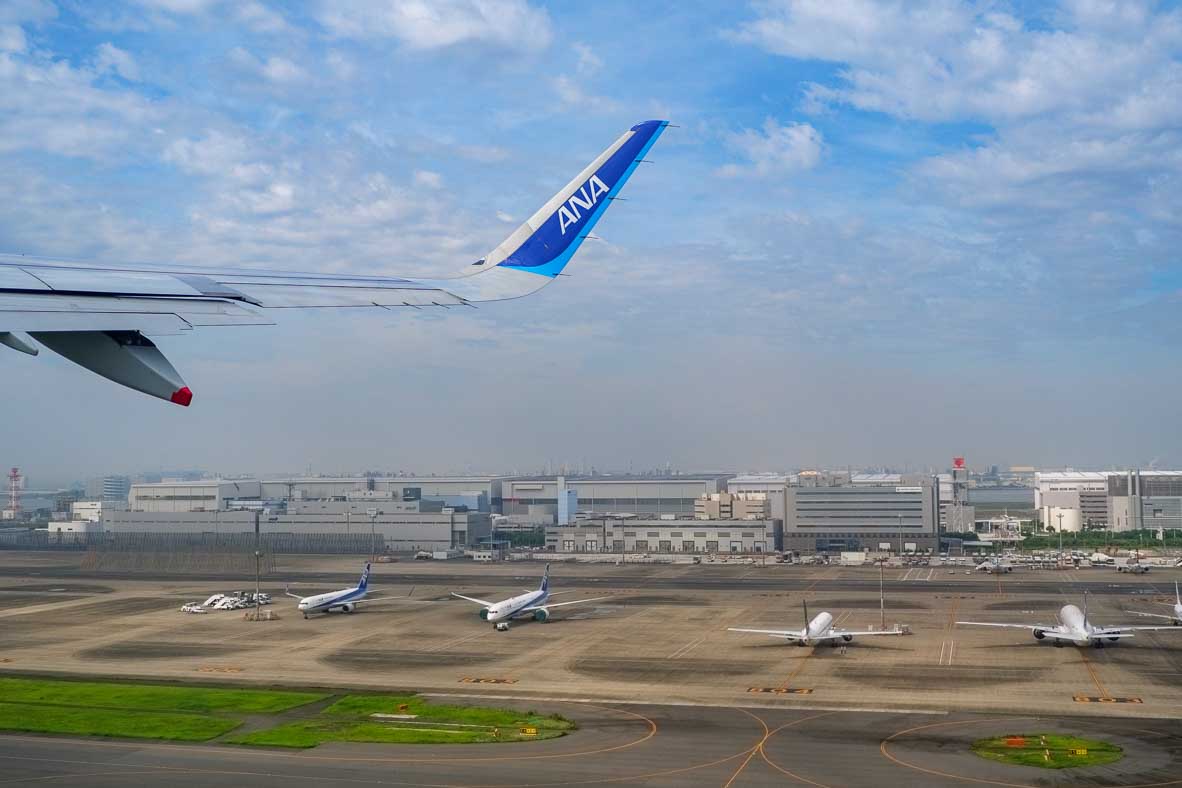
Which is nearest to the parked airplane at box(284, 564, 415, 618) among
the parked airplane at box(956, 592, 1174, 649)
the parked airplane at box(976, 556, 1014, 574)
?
the parked airplane at box(956, 592, 1174, 649)

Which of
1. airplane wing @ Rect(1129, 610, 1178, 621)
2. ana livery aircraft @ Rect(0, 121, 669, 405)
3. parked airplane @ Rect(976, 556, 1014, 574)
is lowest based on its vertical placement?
parked airplane @ Rect(976, 556, 1014, 574)

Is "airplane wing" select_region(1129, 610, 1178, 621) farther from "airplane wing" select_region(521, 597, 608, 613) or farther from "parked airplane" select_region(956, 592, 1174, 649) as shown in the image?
"airplane wing" select_region(521, 597, 608, 613)

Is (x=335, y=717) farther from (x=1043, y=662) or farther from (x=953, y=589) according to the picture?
(x=953, y=589)

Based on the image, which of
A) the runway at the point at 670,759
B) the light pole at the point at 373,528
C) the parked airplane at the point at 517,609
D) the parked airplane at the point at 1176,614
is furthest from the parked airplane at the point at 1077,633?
the light pole at the point at 373,528

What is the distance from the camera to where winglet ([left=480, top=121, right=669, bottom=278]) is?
14.4 meters

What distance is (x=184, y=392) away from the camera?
8961 mm

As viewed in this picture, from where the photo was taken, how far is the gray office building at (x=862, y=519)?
5994 inches

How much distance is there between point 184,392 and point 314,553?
138424 millimetres

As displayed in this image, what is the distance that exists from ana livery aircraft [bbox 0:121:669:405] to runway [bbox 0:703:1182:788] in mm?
19955

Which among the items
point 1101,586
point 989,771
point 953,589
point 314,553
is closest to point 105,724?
point 989,771

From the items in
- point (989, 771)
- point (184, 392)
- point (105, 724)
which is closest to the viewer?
point (184, 392)

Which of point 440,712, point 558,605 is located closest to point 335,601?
point 558,605

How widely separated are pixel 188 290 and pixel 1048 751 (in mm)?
32539

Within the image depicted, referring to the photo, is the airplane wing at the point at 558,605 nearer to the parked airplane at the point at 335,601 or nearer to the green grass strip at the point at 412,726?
the parked airplane at the point at 335,601
